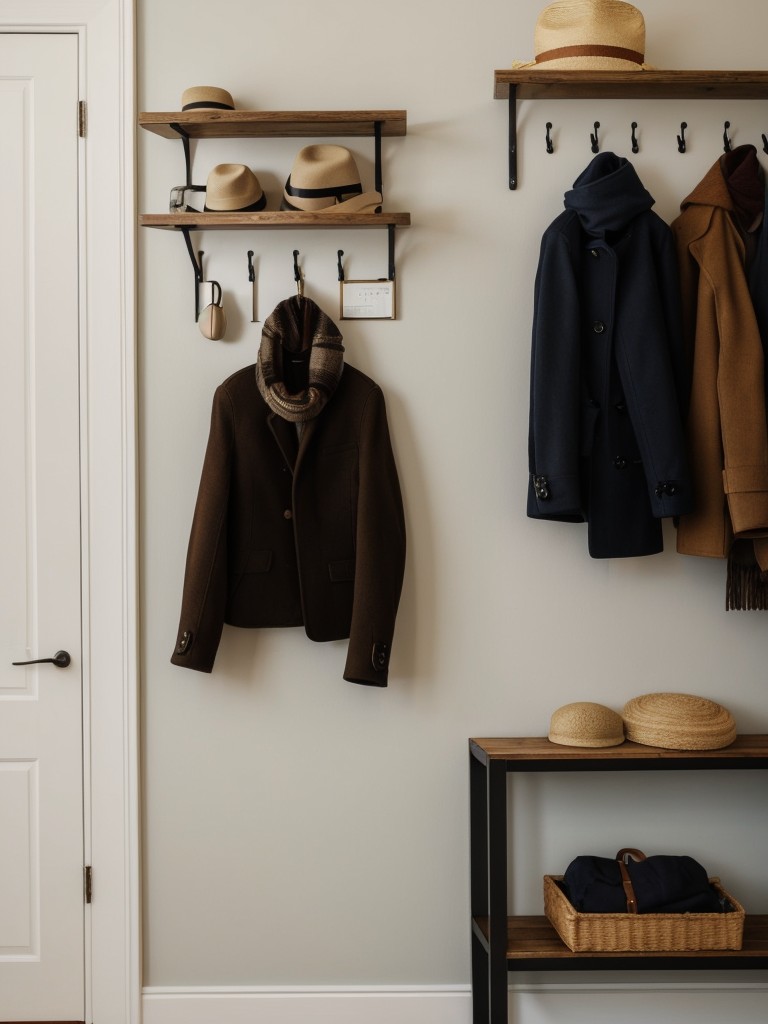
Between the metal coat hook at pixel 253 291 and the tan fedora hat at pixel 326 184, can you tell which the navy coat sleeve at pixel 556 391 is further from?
the metal coat hook at pixel 253 291

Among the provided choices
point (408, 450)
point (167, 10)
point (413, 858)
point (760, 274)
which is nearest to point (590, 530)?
point (408, 450)

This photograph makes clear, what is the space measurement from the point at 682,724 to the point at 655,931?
1.53 feet

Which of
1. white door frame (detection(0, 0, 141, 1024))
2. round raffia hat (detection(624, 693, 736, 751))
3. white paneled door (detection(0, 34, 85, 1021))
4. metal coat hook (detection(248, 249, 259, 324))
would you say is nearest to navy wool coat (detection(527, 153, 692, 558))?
round raffia hat (detection(624, 693, 736, 751))

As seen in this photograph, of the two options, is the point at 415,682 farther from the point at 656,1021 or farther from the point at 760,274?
the point at 760,274

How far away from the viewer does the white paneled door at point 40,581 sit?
7.83 ft

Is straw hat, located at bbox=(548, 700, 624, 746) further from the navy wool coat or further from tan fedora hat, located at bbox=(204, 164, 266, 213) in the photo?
tan fedora hat, located at bbox=(204, 164, 266, 213)

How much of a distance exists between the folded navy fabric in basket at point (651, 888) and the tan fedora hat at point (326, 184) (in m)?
1.68

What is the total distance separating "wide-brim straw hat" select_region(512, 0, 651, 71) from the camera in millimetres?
2223

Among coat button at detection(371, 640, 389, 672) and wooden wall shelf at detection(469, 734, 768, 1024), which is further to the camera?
coat button at detection(371, 640, 389, 672)

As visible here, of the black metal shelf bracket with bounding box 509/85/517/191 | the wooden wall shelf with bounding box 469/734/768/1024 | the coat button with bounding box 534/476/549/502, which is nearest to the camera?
the wooden wall shelf with bounding box 469/734/768/1024

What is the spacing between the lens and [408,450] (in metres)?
2.40

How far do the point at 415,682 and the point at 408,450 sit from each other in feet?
1.96

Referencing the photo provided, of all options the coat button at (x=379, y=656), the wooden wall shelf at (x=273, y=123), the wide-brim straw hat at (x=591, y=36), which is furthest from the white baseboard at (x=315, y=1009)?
the wide-brim straw hat at (x=591, y=36)

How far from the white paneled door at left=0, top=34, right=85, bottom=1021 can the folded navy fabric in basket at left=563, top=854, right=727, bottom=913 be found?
127cm
